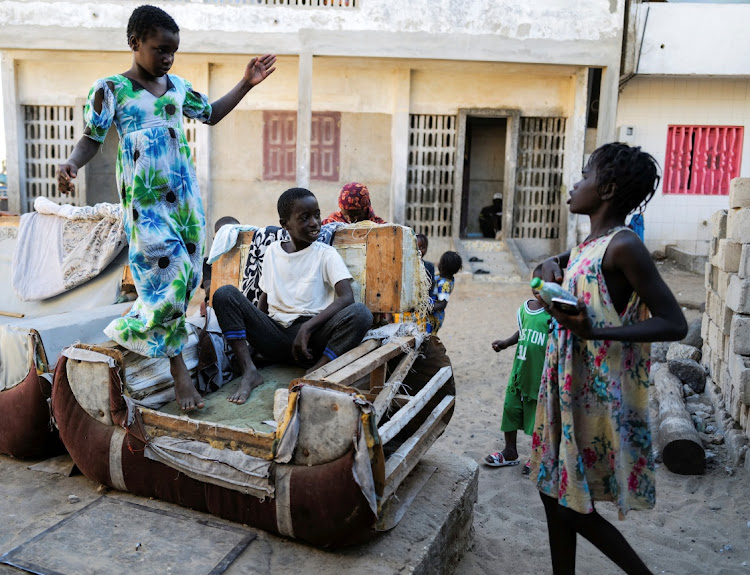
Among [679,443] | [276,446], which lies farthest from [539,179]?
[276,446]

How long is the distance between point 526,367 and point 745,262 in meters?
1.76

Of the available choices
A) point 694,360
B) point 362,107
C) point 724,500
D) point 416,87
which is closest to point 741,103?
point 416,87

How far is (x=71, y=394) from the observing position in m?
2.65

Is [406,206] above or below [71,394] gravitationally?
above

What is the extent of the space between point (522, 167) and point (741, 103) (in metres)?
4.23

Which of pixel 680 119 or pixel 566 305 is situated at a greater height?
pixel 680 119

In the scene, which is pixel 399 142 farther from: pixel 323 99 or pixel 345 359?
pixel 345 359

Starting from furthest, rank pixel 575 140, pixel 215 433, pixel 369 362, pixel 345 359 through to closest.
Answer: pixel 575 140
pixel 345 359
pixel 369 362
pixel 215 433

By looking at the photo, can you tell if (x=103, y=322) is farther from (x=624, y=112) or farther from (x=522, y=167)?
(x=624, y=112)

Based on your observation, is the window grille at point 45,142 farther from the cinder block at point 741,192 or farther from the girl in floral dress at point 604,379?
the girl in floral dress at point 604,379

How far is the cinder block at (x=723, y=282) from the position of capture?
4.44m

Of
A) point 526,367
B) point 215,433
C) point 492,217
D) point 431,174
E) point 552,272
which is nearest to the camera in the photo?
point 552,272

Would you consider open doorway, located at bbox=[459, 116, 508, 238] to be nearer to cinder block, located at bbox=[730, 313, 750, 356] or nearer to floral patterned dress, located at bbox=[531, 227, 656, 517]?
cinder block, located at bbox=[730, 313, 750, 356]

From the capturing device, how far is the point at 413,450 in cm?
245
